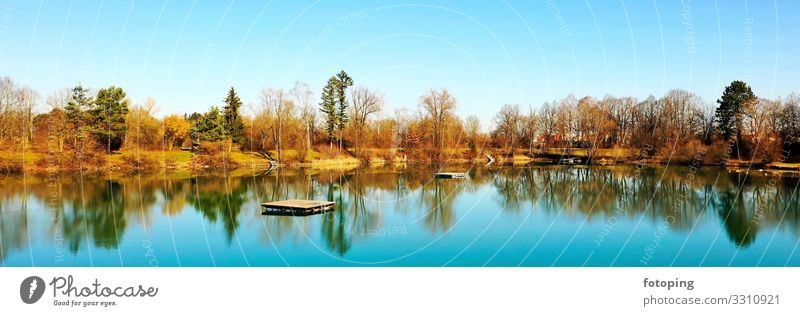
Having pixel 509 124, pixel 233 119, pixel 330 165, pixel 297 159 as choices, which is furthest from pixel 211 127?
pixel 509 124

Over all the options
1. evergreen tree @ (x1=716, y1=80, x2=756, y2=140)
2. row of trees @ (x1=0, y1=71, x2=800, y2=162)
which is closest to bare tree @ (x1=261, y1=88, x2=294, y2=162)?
row of trees @ (x1=0, y1=71, x2=800, y2=162)

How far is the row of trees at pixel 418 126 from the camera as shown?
41.7 metres

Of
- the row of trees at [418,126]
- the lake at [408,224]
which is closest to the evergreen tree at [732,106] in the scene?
the row of trees at [418,126]

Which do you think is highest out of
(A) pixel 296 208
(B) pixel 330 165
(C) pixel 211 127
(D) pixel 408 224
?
(C) pixel 211 127

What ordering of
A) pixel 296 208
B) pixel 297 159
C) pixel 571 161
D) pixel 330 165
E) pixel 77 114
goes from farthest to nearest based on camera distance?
pixel 571 161
pixel 330 165
pixel 297 159
pixel 77 114
pixel 296 208

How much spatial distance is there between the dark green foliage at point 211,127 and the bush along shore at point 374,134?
0.08m

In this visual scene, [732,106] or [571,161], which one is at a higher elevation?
[732,106]

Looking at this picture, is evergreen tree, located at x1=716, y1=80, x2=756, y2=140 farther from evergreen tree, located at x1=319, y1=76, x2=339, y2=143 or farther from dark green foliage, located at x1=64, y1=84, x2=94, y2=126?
dark green foliage, located at x1=64, y1=84, x2=94, y2=126

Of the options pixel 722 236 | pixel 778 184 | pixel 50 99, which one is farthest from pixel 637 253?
pixel 50 99

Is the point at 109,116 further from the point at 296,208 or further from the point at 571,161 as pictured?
the point at 571,161

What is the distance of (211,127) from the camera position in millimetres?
49188

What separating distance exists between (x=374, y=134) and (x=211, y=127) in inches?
565

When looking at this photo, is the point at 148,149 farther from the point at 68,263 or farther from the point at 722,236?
the point at 722,236

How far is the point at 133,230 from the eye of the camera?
19062 millimetres
